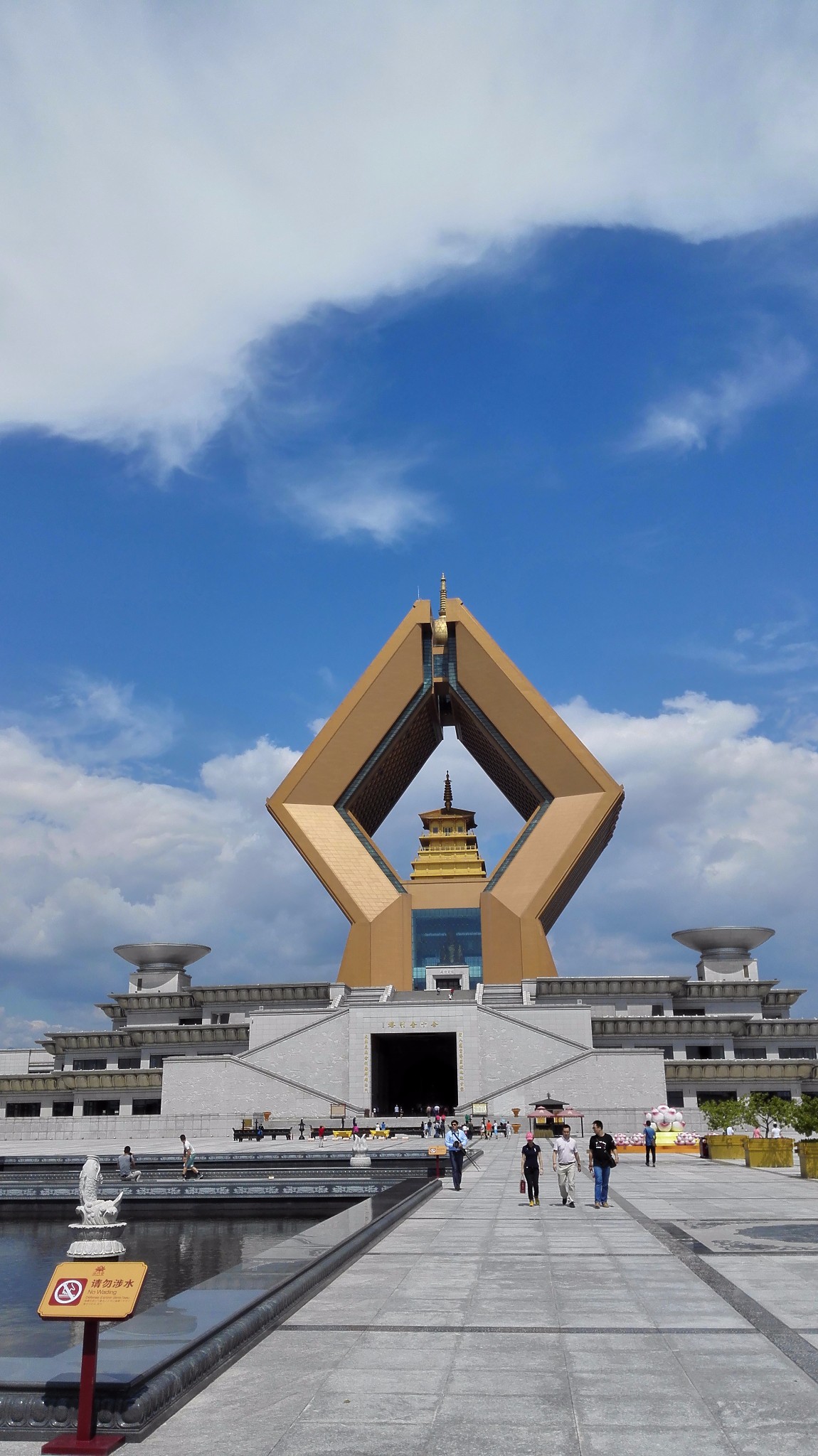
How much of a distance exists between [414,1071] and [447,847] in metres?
10.6

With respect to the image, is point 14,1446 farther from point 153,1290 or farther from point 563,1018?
point 563,1018

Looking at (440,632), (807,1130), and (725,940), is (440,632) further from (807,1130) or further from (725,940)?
(807,1130)

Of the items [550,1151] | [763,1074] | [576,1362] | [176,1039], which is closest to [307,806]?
[176,1039]

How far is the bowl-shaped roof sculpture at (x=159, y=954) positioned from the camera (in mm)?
52594

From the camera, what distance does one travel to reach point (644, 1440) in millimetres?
4750

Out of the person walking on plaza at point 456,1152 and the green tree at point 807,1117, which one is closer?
the person walking on plaza at point 456,1152

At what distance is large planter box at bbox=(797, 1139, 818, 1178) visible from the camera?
18.3 m

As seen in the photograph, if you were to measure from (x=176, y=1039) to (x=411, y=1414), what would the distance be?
4401 centimetres

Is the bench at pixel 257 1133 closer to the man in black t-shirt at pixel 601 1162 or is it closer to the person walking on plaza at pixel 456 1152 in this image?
the person walking on plaza at pixel 456 1152

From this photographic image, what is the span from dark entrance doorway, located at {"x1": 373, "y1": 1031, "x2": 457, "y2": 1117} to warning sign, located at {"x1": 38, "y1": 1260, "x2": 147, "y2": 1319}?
34.7 m

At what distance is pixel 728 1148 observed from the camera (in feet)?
82.1

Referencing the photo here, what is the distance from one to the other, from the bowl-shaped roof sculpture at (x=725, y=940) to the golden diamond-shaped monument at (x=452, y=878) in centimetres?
612

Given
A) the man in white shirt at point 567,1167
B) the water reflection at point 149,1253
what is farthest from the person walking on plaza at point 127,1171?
the man in white shirt at point 567,1167

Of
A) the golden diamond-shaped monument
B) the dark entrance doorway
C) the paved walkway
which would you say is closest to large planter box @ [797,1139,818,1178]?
the paved walkway
